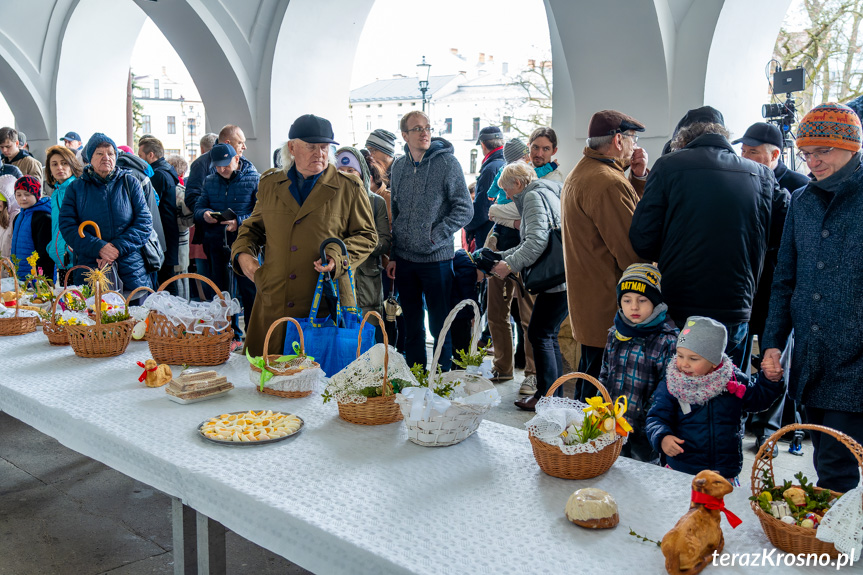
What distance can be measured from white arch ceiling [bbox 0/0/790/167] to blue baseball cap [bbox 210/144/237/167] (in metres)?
2.10

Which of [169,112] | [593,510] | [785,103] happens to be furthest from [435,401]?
[169,112]

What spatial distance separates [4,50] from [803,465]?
32.8ft

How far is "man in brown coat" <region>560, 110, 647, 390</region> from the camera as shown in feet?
8.95

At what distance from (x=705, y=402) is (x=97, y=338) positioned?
207cm

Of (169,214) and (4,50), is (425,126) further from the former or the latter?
(4,50)

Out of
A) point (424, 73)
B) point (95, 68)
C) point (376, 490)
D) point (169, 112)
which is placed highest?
point (169, 112)

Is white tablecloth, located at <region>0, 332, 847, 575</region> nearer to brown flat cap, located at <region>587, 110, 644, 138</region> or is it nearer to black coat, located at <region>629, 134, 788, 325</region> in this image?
black coat, located at <region>629, 134, 788, 325</region>

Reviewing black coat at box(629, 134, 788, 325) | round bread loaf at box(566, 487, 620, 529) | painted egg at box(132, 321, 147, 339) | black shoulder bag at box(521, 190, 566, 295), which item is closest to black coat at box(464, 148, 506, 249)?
black shoulder bag at box(521, 190, 566, 295)

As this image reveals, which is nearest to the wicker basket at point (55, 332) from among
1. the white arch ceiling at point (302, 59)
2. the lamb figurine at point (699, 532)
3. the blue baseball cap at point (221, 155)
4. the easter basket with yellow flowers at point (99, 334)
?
the easter basket with yellow flowers at point (99, 334)

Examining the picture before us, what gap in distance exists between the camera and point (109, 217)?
157 inches

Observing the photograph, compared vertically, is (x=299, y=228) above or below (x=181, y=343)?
above

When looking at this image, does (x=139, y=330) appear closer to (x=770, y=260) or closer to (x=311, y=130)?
(x=311, y=130)

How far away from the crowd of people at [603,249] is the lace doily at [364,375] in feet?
2.06

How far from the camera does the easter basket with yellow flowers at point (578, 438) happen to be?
1.60 m
